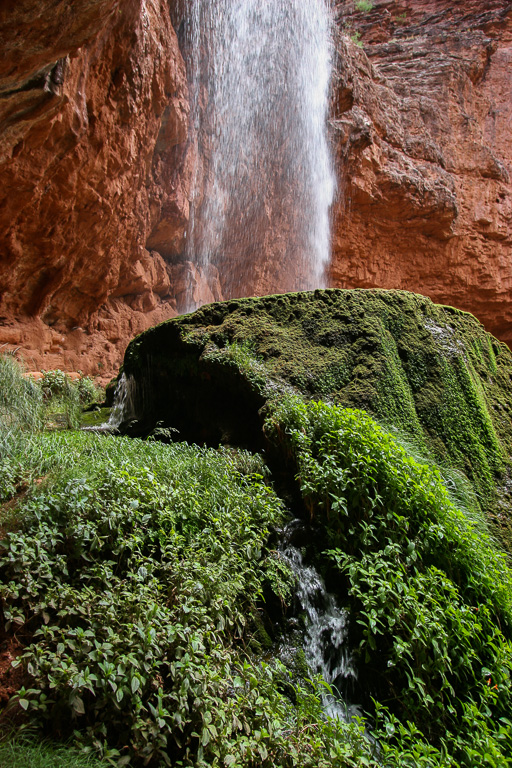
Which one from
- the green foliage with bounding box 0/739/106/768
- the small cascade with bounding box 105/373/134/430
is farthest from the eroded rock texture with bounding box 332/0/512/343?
the green foliage with bounding box 0/739/106/768

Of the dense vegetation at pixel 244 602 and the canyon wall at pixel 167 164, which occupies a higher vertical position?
the canyon wall at pixel 167 164

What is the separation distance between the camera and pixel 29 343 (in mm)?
9250

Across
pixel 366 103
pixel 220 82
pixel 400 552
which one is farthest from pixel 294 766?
pixel 366 103

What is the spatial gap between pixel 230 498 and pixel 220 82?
13.1 meters

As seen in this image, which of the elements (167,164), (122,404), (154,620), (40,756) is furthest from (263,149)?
(40,756)

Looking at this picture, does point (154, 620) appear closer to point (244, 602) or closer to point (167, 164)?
point (244, 602)

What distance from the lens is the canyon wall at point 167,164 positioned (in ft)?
24.5

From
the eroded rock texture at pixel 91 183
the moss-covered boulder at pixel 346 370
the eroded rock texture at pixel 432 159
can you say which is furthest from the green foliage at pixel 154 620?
the eroded rock texture at pixel 432 159

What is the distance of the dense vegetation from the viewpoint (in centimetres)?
221

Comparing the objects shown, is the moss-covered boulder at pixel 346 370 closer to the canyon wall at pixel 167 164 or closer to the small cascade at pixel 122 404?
the small cascade at pixel 122 404

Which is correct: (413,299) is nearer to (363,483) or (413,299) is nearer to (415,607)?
(363,483)

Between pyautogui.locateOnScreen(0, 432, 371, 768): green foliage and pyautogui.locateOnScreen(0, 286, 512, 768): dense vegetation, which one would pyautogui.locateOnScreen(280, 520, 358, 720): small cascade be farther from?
pyautogui.locateOnScreen(0, 432, 371, 768): green foliage

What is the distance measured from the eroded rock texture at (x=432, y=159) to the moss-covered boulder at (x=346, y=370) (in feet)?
28.5

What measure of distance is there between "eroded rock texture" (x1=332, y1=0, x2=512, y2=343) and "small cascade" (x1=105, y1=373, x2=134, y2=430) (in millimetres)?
8935
